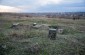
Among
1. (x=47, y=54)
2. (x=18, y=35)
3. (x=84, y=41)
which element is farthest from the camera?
(x=18, y=35)

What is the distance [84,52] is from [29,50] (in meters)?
1.95

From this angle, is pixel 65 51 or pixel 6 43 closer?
pixel 65 51

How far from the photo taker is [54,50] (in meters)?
5.75

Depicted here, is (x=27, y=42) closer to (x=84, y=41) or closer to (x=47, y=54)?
(x=47, y=54)

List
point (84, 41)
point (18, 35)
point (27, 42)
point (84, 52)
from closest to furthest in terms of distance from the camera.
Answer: point (84, 52) < point (27, 42) < point (84, 41) < point (18, 35)

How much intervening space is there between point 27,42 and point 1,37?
1.14 metres

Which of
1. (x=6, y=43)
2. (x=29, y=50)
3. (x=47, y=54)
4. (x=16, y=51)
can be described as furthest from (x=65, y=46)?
(x=6, y=43)

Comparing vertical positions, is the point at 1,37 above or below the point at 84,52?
above

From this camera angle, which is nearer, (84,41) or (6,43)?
(6,43)

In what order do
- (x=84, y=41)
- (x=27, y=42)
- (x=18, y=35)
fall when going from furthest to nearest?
1. (x=18, y=35)
2. (x=84, y=41)
3. (x=27, y=42)

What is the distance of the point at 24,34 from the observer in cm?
766

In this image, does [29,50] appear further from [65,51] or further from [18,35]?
[18,35]

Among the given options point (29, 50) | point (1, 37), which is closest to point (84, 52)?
point (29, 50)

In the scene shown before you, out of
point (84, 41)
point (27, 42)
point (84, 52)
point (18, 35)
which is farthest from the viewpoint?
point (18, 35)
